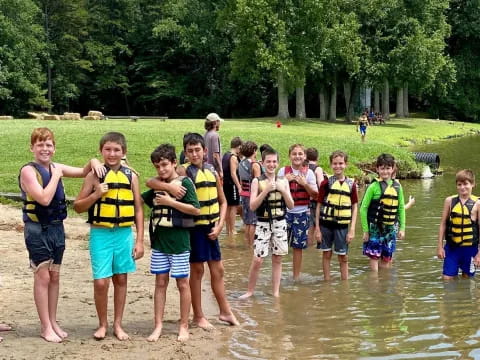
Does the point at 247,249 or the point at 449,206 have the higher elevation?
the point at 449,206

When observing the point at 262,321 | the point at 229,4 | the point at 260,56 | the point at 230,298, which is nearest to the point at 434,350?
the point at 262,321

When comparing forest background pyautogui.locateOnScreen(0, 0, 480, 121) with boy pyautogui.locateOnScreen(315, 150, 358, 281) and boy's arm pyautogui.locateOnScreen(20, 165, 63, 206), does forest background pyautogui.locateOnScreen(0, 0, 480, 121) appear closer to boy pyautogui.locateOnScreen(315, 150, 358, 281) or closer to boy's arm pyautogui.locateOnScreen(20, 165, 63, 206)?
boy pyautogui.locateOnScreen(315, 150, 358, 281)

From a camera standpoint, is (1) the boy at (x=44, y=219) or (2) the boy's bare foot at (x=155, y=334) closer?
(1) the boy at (x=44, y=219)

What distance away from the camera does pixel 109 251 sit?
250 inches

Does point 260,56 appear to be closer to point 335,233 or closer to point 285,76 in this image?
point 285,76

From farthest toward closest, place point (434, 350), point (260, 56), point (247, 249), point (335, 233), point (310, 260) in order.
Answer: point (260, 56), point (247, 249), point (310, 260), point (335, 233), point (434, 350)

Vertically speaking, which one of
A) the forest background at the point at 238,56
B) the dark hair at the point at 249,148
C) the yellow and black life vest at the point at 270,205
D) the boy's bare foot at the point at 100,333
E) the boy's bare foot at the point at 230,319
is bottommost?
the boy's bare foot at the point at 230,319

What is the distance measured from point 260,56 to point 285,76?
2407 mm

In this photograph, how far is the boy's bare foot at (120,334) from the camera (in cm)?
640

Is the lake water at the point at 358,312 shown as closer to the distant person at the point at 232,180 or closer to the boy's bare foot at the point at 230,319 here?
the boy's bare foot at the point at 230,319

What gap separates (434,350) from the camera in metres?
6.38

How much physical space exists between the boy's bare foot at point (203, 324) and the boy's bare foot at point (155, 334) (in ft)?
1.89

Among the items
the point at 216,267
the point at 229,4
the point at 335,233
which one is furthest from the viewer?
the point at 229,4

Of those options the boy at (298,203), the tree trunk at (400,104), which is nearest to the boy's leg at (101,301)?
the boy at (298,203)
